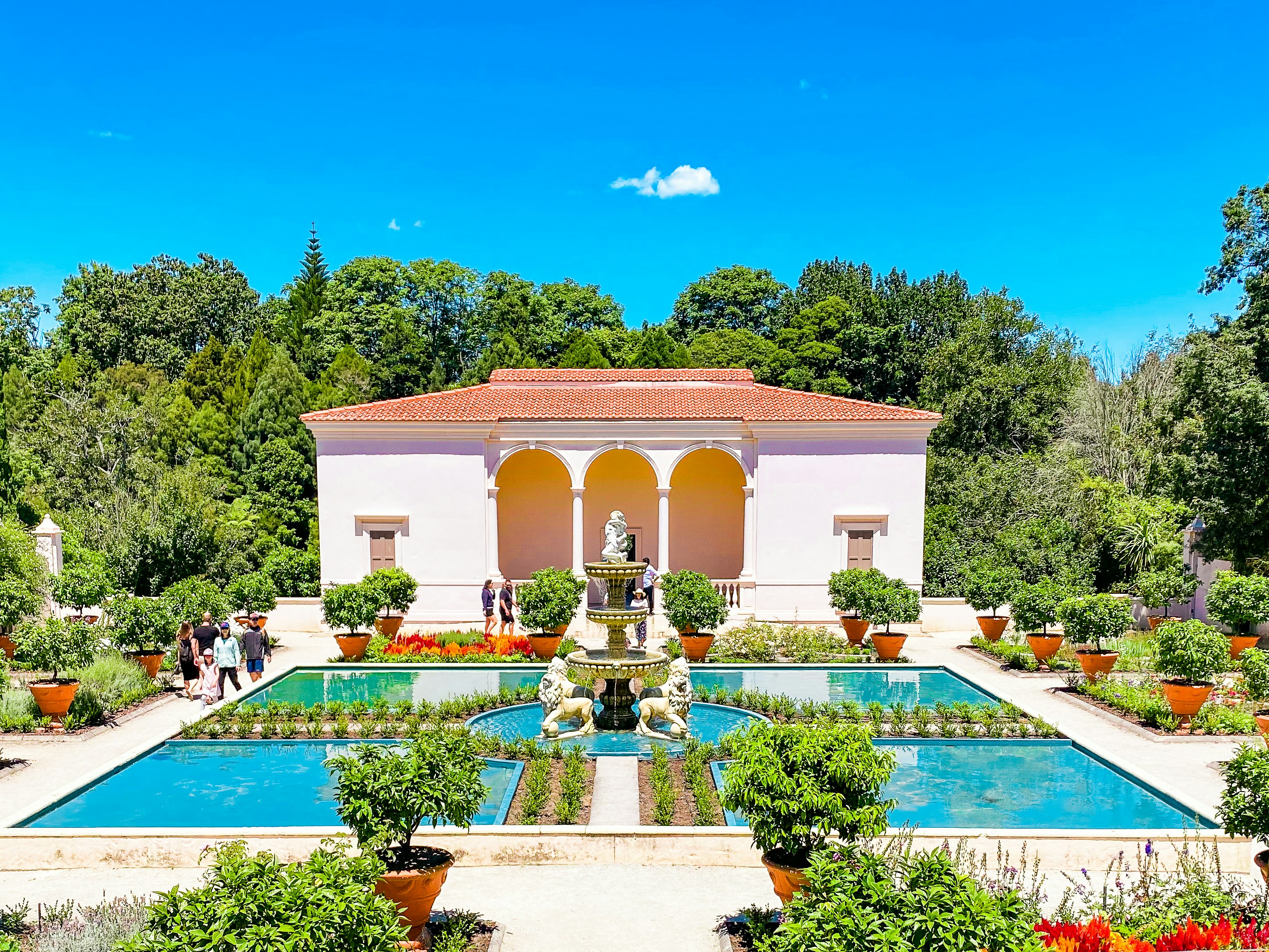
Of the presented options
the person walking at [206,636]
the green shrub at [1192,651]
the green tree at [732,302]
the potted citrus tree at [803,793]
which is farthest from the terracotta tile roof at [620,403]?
the green tree at [732,302]

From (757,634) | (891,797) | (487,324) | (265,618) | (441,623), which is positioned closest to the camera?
(891,797)

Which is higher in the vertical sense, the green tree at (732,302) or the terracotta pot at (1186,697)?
the green tree at (732,302)

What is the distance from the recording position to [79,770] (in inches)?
494

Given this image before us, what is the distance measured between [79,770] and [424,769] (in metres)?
7.68

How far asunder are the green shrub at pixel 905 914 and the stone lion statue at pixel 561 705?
8.47 m

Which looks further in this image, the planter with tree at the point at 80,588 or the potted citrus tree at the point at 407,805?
the planter with tree at the point at 80,588

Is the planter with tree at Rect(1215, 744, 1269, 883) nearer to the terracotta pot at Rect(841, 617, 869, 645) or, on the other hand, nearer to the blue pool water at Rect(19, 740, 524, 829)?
the blue pool water at Rect(19, 740, 524, 829)

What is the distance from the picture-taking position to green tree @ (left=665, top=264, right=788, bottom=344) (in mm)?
61000

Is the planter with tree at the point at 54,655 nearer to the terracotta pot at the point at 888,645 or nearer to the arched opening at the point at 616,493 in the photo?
the terracotta pot at the point at 888,645

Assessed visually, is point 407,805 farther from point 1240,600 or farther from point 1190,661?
point 1240,600

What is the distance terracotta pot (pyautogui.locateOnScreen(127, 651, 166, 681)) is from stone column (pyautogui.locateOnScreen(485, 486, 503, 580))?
9.98 m

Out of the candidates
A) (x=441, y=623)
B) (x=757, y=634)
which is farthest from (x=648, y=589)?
(x=441, y=623)

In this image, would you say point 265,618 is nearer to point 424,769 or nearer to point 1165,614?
point 424,769

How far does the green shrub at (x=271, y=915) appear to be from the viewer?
508 centimetres
